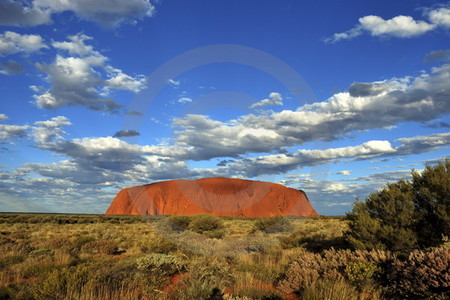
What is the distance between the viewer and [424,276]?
5555 millimetres

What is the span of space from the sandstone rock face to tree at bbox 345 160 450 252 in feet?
239

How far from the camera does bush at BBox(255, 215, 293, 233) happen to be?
85.9 feet

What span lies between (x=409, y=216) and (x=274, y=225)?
1819 centimetres

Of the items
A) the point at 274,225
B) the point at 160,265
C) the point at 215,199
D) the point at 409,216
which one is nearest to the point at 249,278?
the point at 160,265

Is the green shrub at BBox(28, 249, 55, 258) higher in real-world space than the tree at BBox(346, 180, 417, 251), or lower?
lower

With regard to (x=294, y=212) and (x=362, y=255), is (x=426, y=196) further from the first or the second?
(x=294, y=212)

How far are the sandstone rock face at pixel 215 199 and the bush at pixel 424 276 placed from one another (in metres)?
76.3

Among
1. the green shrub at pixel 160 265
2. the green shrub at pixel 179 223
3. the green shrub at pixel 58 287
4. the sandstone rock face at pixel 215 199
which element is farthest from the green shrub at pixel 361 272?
the sandstone rock face at pixel 215 199

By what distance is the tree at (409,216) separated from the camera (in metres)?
8.48

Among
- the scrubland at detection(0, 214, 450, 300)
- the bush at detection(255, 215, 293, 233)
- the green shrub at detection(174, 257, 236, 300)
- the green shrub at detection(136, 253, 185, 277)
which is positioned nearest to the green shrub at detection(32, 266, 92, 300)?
the scrubland at detection(0, 214, 450, 300)

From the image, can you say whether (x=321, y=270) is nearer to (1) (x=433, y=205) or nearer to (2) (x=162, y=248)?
(1) (x=433, y=205)

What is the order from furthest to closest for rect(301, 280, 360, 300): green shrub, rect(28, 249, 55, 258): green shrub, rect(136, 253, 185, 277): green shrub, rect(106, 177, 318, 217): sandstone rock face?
rect(106, 177, 318, 217): sandstone rock face, rect(28, 249, 55, 258): green shrub, rect(136, 253, 185, 277): green shrub, rect(301, 280, 360, 300): green shrub

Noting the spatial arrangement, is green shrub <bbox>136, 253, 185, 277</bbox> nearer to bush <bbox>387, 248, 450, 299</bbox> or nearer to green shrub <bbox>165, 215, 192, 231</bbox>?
bush <bbox>387, 248, 450, 299</bbox>

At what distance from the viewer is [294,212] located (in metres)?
90.8
